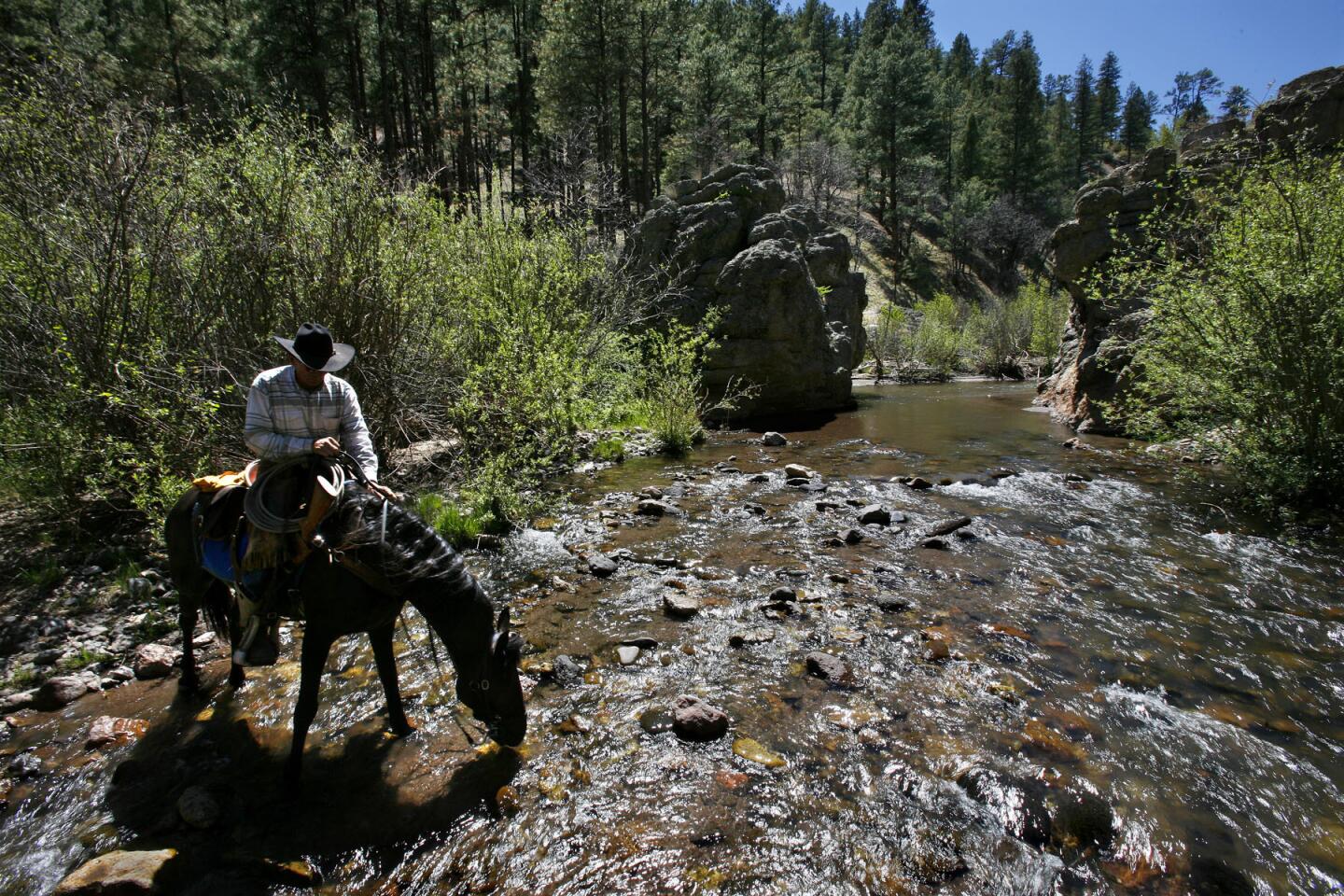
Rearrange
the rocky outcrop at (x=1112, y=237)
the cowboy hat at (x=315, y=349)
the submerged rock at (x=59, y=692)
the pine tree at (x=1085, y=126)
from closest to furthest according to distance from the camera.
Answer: the cowboy hat at (x=315, y=349) < the submerged rock at (x=59, y=692) < the rocky outcrop at (x=1112, y=237) < the pine tree at (x=1085, y=126)

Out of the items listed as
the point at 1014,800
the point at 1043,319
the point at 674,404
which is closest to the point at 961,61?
the point at 1043,319

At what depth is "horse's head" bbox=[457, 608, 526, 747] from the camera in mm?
3609

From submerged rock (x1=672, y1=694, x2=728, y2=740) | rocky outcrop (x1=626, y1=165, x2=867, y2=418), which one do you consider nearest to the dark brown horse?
submerged rock (x1=672, y1=694, x2=728, y2=740)

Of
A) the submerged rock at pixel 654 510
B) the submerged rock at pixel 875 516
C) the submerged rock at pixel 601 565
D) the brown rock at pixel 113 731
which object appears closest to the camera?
the brown rock at pixel 113 731

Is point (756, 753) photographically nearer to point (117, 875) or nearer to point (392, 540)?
point (392, 540)

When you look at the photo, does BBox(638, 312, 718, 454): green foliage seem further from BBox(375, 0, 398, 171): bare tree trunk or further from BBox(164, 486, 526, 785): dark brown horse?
BBox(375, 0, 398, 171): bare tree trunk

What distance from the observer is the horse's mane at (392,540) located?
3555 millimetres

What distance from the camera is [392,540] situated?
3637mm

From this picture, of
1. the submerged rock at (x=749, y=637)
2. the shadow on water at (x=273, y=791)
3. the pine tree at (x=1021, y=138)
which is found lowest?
the shadow on water at (x=273, y=791)

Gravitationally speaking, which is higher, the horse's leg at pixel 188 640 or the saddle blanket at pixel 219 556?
the saddle blanket at pixel 219 556

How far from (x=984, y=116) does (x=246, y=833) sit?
8668cm

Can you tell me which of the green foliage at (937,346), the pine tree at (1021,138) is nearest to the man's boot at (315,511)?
the green foliage at (937,346)

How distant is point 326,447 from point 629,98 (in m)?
34.1

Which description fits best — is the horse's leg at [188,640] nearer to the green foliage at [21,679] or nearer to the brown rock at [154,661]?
the brown rock at [154,661]
